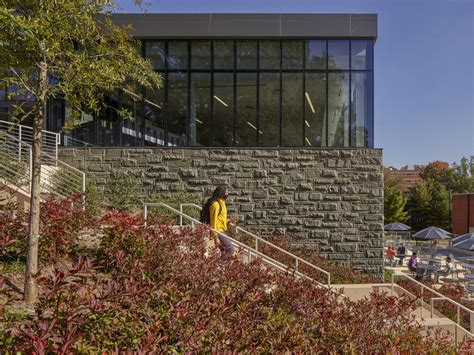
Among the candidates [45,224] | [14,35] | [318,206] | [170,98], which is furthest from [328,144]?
[14,35]

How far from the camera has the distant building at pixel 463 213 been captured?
36125 millimetres

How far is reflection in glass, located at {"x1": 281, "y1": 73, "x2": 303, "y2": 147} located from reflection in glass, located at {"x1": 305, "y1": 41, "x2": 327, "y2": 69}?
1.50 feet

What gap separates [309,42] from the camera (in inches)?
501

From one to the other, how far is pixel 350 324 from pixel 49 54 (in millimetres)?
4188

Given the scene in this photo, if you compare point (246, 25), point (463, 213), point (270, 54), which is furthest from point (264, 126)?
point (463, 213)

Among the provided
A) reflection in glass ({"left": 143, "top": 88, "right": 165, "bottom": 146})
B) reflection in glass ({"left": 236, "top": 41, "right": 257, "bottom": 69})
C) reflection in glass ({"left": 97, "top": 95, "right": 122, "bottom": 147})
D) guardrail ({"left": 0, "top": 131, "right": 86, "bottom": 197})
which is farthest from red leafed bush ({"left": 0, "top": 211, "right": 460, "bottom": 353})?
reflection in glass ({"left": 236, "top": 41, "right": 257, "bottom": 69})

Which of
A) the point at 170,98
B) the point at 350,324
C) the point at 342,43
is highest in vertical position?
the point at 342,43

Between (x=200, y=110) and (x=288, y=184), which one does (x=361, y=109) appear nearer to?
(x=288, y=184)

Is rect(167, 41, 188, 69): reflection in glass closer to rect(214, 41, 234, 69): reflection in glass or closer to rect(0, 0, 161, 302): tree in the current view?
rect(214, 41, 234, 69): reflection in glass

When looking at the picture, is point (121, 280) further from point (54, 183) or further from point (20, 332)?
point (54, 183)

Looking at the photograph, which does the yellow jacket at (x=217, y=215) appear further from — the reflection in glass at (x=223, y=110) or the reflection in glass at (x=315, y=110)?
the reflection in glass at (x=315, y=110)

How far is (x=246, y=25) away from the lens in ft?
41.0

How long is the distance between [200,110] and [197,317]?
10285 mm

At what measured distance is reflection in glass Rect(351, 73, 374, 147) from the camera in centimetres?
1251
